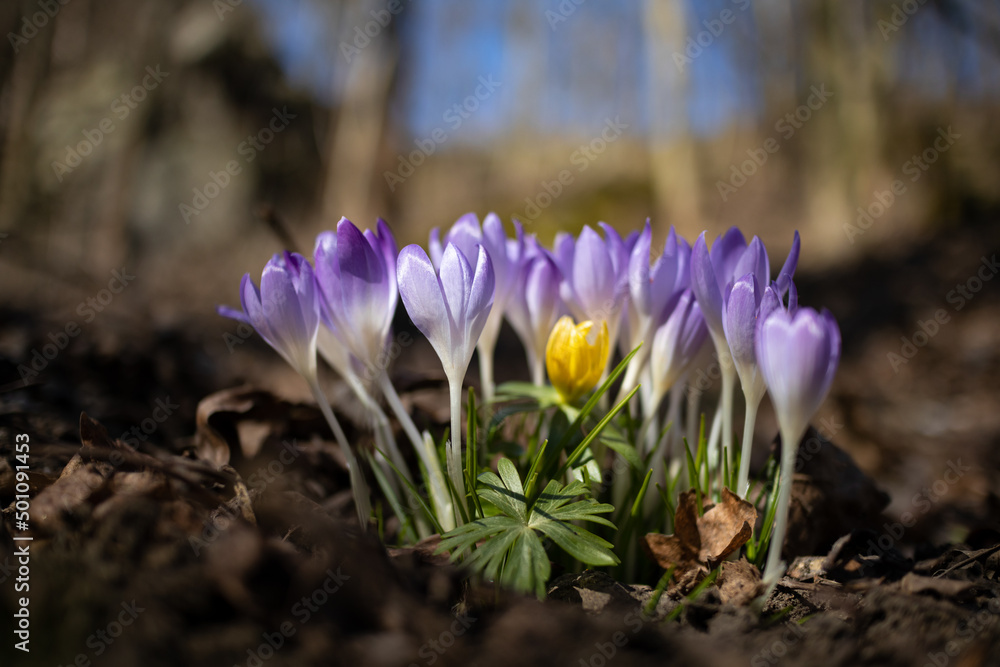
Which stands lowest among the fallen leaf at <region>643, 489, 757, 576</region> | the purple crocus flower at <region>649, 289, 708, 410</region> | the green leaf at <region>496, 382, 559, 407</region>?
the fallen leaf at <region>643, 489, 757, 576</region>

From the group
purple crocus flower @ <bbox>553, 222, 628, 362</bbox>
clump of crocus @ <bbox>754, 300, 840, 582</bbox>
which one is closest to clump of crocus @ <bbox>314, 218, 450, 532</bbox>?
purple crocus flower @ <bbox>553, 222, 628, 362</bbox>

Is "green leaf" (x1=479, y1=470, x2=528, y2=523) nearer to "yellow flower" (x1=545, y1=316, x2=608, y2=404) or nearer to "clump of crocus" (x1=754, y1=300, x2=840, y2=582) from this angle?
"yellow flower" (x1=545, y1=316, x2=608, y2=404)

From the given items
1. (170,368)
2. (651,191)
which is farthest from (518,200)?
(170,368)

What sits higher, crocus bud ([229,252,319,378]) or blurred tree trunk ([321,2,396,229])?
blurred tree trunk ([321,2,396,229])

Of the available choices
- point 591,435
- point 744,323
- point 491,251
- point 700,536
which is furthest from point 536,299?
point 700,536

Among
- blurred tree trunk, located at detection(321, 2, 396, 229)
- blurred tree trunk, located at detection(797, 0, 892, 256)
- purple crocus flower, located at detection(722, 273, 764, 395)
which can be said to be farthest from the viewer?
blurred tree trunk, located at detection(321, 2, 396, 229)

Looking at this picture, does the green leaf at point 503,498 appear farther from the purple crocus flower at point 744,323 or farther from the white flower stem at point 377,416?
the purple crocus flower at point 744,323

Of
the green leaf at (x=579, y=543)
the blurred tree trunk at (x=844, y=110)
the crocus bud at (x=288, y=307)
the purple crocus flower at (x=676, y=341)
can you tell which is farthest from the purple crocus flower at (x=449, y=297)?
the blurred tree trunk at (x=844, y=110)
